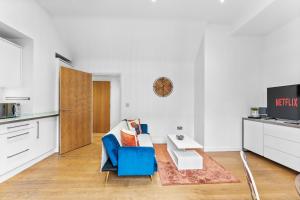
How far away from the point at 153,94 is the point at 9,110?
3499mm

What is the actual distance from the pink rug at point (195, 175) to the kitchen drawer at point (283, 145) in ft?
3.71

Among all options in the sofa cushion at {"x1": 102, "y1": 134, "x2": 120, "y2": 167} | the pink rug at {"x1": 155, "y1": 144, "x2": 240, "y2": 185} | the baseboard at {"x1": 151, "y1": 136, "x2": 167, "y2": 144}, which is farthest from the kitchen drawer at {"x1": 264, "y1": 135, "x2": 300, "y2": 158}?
the sofa cushion at {"x1": 102, "y1": 134, "x2": 120, "y2": 167}

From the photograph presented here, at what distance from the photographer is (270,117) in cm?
418

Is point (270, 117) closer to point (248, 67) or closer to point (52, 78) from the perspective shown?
point (248, 67)

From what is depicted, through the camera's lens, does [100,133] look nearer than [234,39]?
No

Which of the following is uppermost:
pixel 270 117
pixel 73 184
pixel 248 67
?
pixel 248 67

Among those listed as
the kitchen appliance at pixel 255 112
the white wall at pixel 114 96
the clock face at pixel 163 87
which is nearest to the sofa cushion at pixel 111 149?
the clock face at pixel 163 87

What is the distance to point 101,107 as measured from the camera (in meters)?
7.23

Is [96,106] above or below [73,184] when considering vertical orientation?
above

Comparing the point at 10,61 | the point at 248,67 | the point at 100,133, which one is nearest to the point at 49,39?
the point at 10,61

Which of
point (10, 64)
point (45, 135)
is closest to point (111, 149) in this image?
point (45, 135)

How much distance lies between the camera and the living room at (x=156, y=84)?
9.60ft

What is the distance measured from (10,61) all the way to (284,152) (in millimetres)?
5249

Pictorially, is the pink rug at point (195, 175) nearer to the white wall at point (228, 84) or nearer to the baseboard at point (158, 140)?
the white wall at point (228, 84)
